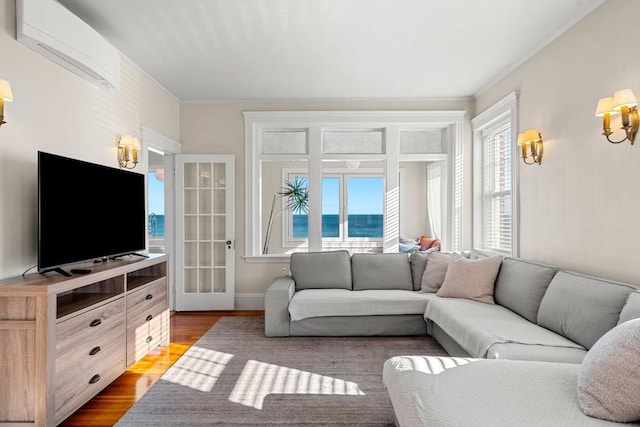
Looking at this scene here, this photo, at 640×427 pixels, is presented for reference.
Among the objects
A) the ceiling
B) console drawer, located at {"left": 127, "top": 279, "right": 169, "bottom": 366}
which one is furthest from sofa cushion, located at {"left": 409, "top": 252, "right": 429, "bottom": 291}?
console drawer, located at {"left": 127, "top": 279, "right": 169, "bottom": 366}

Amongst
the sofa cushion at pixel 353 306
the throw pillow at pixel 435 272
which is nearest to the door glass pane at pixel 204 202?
the sofa cushion at pixel 353 306

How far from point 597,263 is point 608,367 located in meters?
1.46

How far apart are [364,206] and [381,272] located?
130 inches

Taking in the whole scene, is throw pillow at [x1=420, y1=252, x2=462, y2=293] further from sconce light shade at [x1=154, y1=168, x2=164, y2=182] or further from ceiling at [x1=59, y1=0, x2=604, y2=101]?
sconce light shade at [x1=154, y1=168, x2=164, y2=182]

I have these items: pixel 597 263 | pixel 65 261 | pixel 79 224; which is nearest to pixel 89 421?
pixel 65 261

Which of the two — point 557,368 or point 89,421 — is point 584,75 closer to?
point 557,368

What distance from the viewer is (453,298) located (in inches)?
143

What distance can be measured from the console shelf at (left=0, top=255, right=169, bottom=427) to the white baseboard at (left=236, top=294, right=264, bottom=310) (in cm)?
198

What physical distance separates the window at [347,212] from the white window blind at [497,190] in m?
3.04

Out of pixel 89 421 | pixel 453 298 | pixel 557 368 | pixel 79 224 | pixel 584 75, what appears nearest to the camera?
pixel 557 368

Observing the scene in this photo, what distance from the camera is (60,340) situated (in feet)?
6.88

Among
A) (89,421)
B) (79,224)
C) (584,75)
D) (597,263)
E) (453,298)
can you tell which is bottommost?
(89,421)

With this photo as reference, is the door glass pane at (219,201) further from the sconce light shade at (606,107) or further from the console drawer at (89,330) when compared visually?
the sconce light shade at (606,107)

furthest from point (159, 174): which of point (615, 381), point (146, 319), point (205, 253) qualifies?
point (615, 381)
